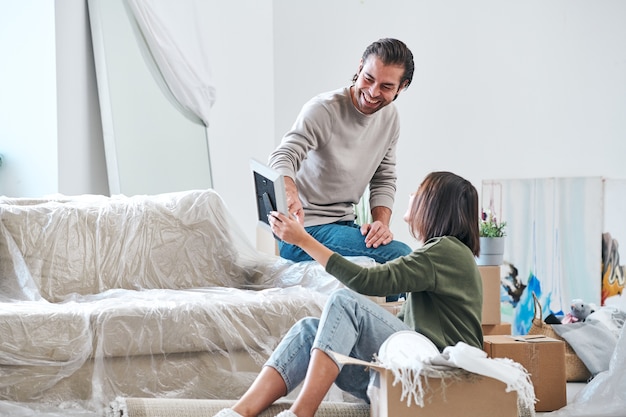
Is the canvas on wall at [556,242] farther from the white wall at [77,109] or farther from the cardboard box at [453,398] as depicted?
the cardboard box at [453,398]

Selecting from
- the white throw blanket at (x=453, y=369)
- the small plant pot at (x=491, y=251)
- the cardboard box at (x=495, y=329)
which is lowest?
the cardboard box at (x=495, y=329)

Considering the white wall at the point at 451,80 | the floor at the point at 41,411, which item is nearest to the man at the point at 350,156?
the floor at the point at 41,411

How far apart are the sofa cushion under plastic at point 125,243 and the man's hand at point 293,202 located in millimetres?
525

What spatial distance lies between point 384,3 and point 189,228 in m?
2.03

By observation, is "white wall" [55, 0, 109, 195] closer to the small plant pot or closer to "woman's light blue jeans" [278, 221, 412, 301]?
"woman's light blue jeans" [278, 221, 412, 301]

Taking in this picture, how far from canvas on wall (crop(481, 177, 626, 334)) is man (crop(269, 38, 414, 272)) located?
4.81 ft

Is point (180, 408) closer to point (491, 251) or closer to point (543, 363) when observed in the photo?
point (543, 363)

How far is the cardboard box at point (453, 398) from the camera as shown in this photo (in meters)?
1.48

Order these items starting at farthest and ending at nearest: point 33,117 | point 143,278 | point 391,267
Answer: point 33,117 → point 143,278 → point 391,267

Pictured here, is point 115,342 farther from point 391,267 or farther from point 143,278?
point 391,267

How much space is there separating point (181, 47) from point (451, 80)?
1399mm

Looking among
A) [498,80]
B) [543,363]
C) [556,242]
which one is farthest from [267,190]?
[498,80]

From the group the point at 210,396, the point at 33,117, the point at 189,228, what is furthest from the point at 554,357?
the point at 33,117

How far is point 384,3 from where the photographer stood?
418 cm
